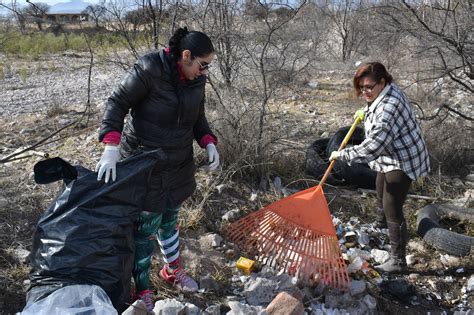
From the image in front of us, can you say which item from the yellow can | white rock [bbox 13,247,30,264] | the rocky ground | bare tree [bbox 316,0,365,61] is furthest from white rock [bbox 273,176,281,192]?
bare tree [bbox 316,0,365,61]

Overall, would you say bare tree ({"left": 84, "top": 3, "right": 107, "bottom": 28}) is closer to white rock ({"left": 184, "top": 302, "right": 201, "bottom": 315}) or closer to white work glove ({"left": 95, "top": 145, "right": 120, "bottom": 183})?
white work glove ({"left": 95, "top": 145, "right": 120, "bottom": 183})

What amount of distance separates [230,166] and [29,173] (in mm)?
2034

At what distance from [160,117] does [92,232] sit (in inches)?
26.1

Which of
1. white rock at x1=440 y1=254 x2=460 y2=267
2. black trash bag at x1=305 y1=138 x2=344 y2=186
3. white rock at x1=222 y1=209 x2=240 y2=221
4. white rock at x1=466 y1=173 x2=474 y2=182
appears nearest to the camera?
white rock at x1=440 y1=254 x2=460 y2=267

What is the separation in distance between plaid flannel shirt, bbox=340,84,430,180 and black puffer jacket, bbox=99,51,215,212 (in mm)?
1142

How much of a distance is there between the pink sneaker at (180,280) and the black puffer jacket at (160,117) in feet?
1.85

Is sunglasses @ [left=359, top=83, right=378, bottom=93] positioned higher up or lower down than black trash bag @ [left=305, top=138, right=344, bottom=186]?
higher up

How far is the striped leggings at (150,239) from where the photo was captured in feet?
7.76

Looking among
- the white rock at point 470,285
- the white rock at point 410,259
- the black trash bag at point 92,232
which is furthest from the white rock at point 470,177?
the black trash bag at point 92,232

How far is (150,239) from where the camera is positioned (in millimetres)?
2428

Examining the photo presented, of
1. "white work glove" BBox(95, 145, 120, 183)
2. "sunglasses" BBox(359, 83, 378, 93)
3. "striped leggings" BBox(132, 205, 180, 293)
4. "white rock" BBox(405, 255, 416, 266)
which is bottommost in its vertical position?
"white rock" BBox(405, 255, 416, 266)

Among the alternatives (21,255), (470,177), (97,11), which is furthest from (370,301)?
(97,11)

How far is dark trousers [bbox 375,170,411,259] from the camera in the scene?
2947 mm

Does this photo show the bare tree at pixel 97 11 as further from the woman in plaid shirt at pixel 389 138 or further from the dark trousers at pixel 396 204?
the dark trousers at pixel 396 204
